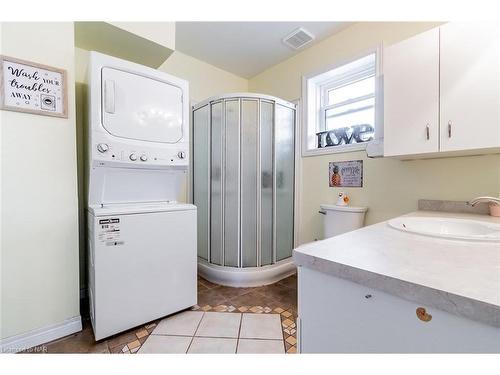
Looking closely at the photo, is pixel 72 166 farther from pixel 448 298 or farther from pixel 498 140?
pixel 498 140

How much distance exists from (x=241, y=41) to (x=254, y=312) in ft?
7.97

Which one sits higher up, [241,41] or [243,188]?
[241,41]

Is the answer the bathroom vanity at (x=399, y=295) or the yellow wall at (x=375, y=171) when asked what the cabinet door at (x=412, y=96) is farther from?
the bathroom vanity at (x=399, y=295)

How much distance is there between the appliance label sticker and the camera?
53.8 inches

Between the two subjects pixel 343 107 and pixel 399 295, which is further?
pixel 343 107

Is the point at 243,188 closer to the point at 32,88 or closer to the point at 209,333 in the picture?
the point at 209,333

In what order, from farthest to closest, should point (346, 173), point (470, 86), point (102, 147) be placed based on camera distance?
point (346, 173)
point (102, 147)
point (470, 86)

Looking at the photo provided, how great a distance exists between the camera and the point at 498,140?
1132mm

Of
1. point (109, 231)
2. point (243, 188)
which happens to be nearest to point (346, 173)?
point (243, 188)

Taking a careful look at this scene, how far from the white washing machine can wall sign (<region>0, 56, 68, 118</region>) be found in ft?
0.52

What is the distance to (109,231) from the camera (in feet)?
4.54

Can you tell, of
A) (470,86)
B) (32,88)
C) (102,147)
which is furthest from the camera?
(102,147)

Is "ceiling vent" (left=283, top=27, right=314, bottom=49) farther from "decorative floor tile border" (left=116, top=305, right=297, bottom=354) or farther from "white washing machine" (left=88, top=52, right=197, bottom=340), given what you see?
"decorative floor tile border" (left=116, top=305, right=297, bottom=354)

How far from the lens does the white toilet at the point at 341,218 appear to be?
A: 75.9 inches
